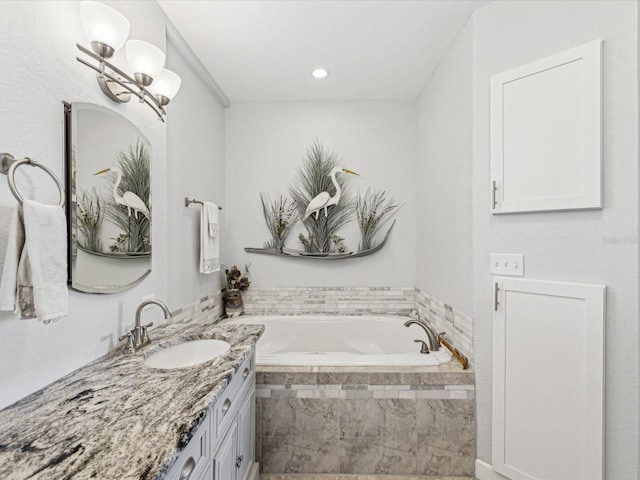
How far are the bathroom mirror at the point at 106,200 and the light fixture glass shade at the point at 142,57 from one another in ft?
0.75

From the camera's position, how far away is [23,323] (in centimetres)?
95

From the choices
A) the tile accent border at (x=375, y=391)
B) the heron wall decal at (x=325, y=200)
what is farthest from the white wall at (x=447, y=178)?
the heron wall decal at (x=325, y=200)

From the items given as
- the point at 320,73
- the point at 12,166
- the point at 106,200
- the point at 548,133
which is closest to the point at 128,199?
the point at 106,200

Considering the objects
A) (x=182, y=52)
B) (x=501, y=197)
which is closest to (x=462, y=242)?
(x=501, y=197)

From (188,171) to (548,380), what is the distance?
95.0 inches

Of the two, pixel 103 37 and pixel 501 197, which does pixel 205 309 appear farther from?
pixel 501 197

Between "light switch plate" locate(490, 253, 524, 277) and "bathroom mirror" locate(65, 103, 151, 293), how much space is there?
1.82 m

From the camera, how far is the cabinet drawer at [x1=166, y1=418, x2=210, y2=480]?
0.83 meters

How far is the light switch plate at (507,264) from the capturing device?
1.58m

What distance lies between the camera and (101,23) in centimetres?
114

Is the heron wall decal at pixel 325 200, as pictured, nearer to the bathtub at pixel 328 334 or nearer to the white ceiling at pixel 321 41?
the white ceiling at pixel 321 41

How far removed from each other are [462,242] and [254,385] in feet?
4.85

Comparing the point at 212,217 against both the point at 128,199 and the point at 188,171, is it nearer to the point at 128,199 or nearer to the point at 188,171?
the point at 188,171

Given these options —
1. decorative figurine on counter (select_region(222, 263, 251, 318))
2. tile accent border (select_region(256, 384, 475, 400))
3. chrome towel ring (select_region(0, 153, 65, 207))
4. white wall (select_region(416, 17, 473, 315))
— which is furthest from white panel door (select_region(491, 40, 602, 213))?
decorative figurine on counter (select_region(222, 263, 251, 318))
